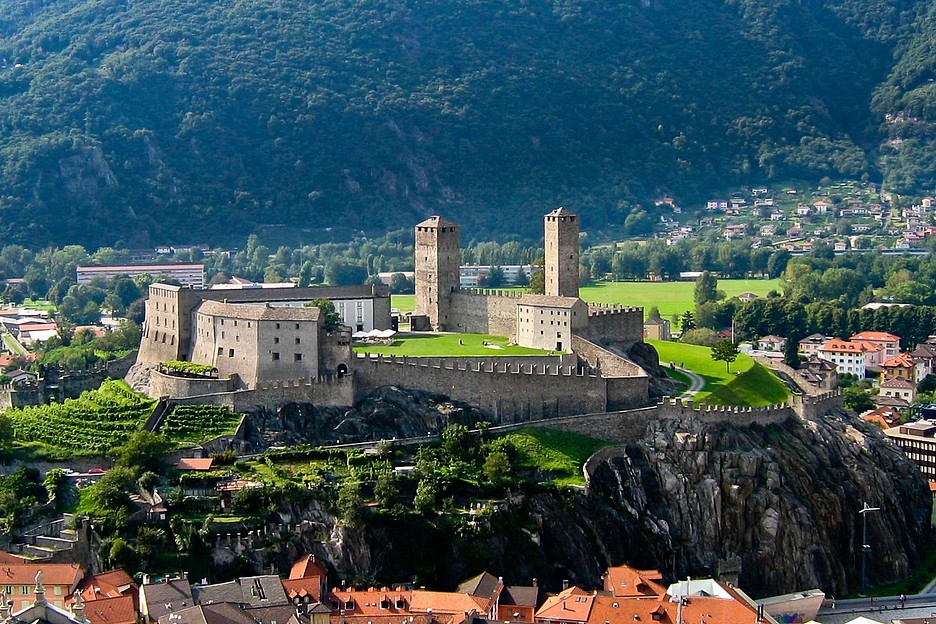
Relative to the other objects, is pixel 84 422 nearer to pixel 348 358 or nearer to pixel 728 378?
pixel 348 358

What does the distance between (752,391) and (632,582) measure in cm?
2954

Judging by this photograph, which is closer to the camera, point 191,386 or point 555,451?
point 555,451

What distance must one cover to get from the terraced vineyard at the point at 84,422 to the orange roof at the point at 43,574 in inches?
514

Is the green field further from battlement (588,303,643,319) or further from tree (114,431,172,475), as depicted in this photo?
tree (114,431,172,475)

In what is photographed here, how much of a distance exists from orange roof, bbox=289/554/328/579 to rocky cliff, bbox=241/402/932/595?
4.16ft

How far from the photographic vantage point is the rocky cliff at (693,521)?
8181 cm

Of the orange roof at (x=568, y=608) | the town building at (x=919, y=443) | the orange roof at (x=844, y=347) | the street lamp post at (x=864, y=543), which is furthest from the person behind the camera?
the orange roof at (x=844, y=347)

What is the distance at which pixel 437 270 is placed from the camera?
112 m

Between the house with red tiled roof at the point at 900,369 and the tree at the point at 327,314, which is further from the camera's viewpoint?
the house with red tiled roof at the point at 900,369

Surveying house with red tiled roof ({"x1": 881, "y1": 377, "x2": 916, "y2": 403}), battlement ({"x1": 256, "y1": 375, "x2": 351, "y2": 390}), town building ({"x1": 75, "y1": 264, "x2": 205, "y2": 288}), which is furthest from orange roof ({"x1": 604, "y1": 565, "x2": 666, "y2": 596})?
town building ({"x1": 75, "y1": 264, "x2": 205, "y2": 288})

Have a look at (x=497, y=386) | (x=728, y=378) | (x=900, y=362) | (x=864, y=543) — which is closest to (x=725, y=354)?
(x=728, y=378)

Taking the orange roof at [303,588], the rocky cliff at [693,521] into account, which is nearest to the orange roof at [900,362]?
the rocky cliff at [693,521]

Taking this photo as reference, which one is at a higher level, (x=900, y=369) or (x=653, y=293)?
(x=653, y=293)

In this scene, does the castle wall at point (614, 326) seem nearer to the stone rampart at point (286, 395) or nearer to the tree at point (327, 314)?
the tree at point (327, 314)
